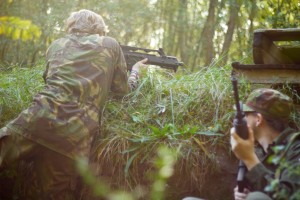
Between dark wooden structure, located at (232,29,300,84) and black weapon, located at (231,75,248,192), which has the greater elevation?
dark wooden structure, located at (232,29,300,84)

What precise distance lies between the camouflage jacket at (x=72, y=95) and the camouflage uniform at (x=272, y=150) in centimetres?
146

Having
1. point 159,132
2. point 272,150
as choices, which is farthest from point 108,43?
point 272,150

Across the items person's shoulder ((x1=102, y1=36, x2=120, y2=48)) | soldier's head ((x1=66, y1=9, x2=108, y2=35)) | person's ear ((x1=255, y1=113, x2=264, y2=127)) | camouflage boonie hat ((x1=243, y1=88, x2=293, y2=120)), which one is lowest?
person's ear ((x1=255, y1=113, x2=264, y2=127))

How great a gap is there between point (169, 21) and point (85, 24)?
8.11 meters

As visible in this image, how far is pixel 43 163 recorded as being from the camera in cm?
332

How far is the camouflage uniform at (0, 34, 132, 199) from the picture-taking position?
10.5 feet

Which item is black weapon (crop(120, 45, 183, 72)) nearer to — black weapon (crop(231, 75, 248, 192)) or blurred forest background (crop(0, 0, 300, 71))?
blurred forest background (crop(0, 0, 300, 71))

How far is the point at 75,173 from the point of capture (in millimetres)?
3408

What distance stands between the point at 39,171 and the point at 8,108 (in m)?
1.32

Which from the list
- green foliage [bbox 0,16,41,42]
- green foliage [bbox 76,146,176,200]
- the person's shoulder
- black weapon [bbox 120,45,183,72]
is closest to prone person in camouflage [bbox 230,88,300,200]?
green foliage [bbox 76,146,176,200]

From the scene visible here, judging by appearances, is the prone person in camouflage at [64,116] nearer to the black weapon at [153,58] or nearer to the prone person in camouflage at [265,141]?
the black weapon at [153,58]

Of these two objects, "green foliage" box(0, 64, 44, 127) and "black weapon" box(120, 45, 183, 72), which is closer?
"green foliage" box(0, 64, 44, 127)

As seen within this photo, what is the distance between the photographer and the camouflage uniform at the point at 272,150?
82.5 inches

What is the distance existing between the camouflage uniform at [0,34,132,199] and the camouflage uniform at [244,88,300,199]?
1.46m
